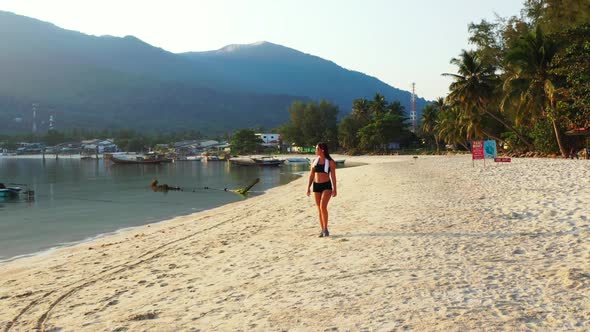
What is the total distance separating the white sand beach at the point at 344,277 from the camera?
183 inches

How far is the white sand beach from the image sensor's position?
465 centimetres

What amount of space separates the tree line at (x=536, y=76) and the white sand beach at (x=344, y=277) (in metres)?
Answer: 22.2

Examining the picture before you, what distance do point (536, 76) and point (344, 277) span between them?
34.8 meters

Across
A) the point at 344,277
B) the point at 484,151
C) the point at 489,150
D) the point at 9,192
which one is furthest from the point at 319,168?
the point at 9,192

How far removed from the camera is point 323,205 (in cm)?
904

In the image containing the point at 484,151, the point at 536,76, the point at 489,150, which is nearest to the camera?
the point at 484,151

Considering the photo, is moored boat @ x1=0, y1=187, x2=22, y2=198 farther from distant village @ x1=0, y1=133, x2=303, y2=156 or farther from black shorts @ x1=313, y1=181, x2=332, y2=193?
distant village @ x1=0, y1=133, x2=303, y2=156

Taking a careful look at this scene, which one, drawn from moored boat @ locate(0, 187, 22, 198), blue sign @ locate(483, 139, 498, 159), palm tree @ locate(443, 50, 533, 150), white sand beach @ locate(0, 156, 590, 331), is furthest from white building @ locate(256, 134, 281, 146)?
white sand beach @ locate(0, 156, 590, 331)

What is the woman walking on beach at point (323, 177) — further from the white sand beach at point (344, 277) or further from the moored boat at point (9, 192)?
the moored boat at point (9, 192)

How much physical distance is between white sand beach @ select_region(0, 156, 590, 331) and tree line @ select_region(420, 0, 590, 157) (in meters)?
22.2

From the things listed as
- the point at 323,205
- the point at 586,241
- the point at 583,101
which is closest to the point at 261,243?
the point at 323,205

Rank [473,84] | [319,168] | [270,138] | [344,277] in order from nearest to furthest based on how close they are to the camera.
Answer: [344,277] < [319,168] < [473,84] < [270,138]

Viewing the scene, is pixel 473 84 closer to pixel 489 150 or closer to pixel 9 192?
pixel 489 150

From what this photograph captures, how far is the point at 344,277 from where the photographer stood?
6141 mm
